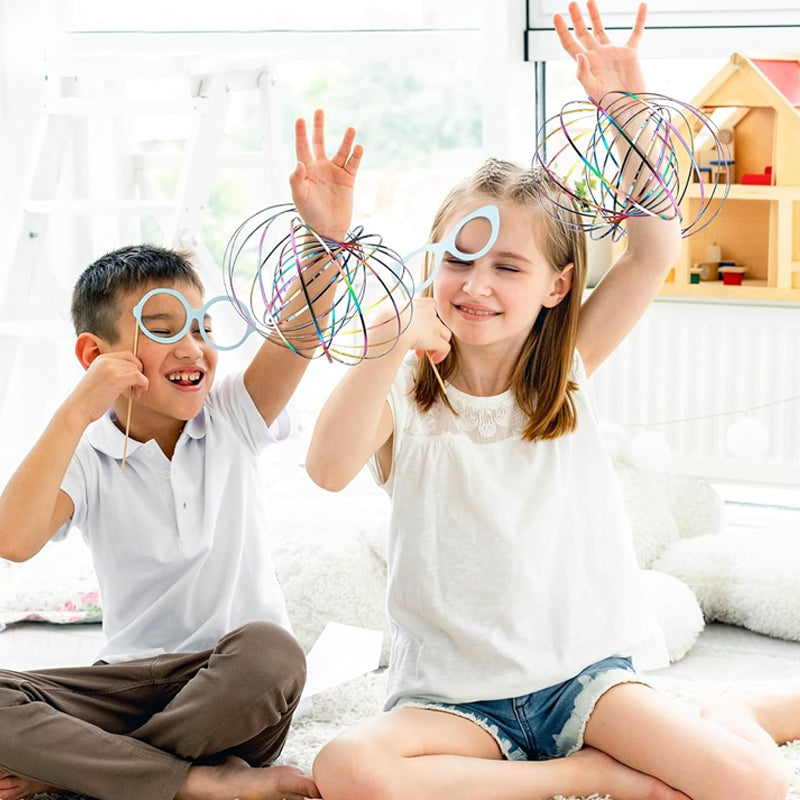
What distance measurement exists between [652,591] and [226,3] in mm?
1568

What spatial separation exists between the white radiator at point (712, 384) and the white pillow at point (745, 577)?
283 mm

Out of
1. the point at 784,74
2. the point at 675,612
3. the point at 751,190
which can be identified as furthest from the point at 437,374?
the point at 784,74

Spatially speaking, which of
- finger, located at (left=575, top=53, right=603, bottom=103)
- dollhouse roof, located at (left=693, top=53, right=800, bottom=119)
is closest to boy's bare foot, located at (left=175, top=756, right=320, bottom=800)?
finger, located at (left=575, top=53, right=603, bottom=103)

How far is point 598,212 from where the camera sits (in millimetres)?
1341

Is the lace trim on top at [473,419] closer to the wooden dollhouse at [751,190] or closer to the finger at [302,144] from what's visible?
the finger at [302,144]

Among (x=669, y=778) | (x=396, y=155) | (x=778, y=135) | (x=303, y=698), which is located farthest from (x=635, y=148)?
(x=396, y=155)

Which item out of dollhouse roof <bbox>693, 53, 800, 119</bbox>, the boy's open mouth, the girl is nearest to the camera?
the girl

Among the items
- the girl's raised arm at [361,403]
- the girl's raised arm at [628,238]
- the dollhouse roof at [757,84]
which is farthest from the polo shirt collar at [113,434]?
the dollhouse roof at [757,84]

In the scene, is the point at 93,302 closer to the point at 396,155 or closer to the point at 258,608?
the point at 258,608

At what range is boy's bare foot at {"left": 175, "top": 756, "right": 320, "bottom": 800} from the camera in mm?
1405

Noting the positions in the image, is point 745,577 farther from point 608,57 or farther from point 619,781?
point 608,57

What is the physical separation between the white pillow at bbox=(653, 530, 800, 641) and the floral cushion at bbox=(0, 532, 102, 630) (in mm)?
960

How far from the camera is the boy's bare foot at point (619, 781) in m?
1.38

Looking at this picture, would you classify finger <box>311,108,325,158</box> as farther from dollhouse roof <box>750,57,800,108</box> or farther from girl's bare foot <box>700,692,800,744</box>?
dollhouse roof <box>750,57,800,108</box>
